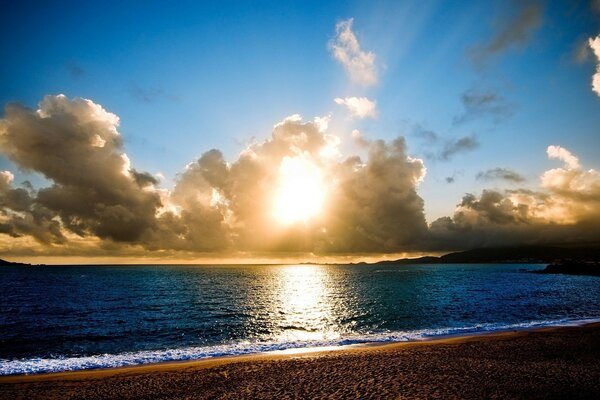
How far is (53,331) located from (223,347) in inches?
822

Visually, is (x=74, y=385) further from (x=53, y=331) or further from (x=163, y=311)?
(x=163, y=311)

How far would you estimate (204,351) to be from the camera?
26.2 m

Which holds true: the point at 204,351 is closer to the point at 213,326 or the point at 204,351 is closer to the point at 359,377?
the point at 213,326

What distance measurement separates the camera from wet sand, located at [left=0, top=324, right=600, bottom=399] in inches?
583

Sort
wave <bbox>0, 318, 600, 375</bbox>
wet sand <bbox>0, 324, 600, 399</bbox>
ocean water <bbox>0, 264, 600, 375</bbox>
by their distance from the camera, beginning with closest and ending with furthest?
wet sand <bbox>0, 324, 600, 399</bbox> → wave <bbox>0, 318, 600, 375</bbox> → ocean water <bbox>0, 264, 600, 375</bbox>

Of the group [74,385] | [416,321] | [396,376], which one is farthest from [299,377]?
[416,321]

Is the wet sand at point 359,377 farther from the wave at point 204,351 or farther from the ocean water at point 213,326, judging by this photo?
the ocean water at point 213,326

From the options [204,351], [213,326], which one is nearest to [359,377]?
[204,351]

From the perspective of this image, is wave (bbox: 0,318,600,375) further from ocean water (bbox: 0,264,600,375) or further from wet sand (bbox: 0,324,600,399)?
wet sand (bbox: 0,324,600,399)

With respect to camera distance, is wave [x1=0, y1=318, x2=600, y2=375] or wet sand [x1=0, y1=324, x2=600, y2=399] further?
wave [x1=0, y1=318, x2=600, y2=375]

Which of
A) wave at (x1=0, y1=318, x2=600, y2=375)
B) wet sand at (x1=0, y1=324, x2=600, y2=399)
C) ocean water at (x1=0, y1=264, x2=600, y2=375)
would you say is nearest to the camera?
wet sand at (x1=0, y1=324, x2=600, y2=399)

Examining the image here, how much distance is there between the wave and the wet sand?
209 cm

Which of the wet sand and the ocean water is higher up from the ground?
the wet sand

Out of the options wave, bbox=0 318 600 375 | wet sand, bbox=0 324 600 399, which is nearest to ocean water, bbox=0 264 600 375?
wave, bbox=0 318 600 375
